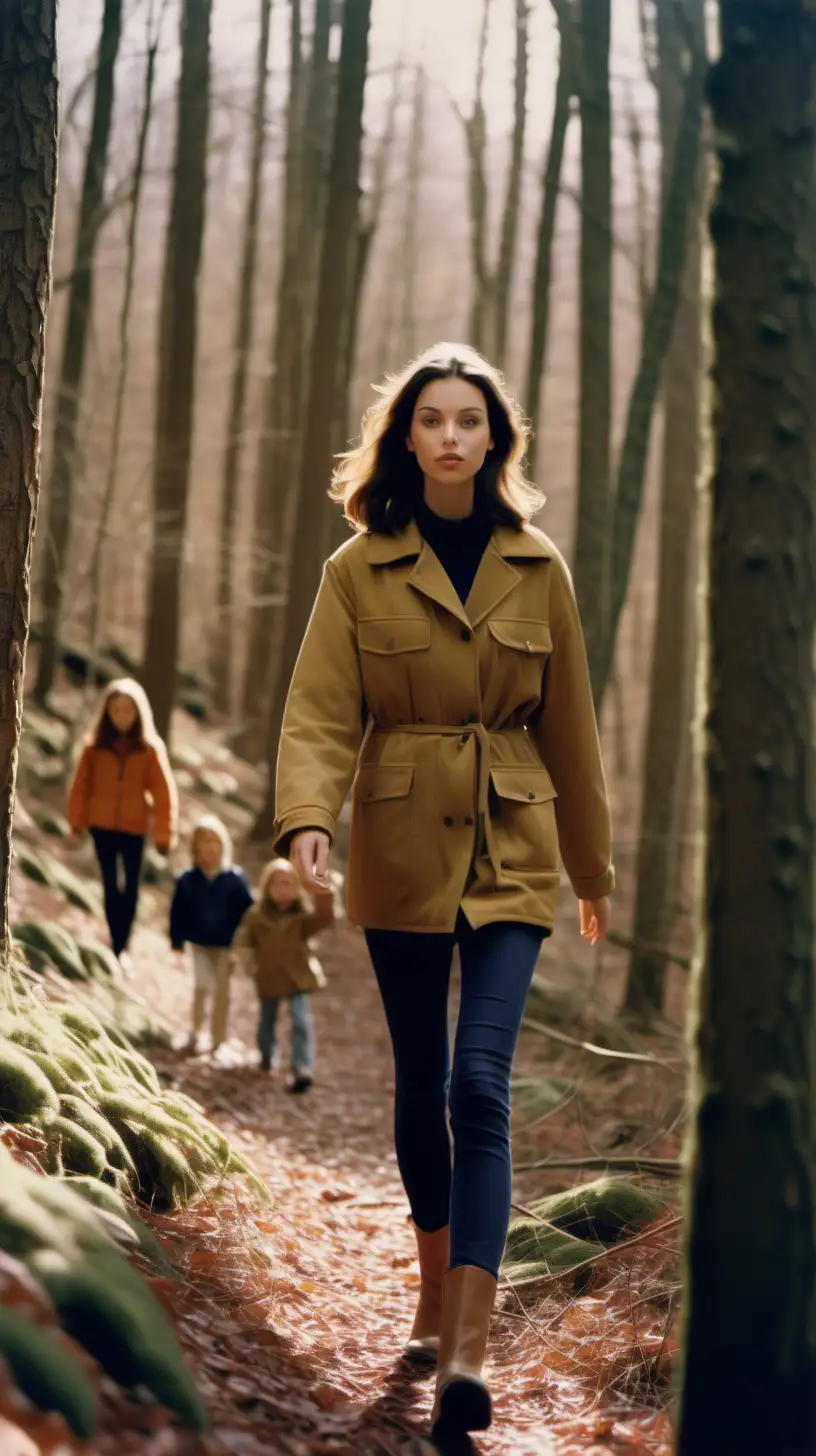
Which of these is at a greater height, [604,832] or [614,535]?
[614,535]

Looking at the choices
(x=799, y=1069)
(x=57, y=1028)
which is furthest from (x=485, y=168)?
(x=799, y=1069)

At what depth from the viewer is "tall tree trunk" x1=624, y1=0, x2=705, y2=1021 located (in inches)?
461

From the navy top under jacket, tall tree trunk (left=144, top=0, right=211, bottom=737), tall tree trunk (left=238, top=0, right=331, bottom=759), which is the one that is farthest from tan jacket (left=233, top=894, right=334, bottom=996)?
tall tree trunk (left=238, top=0, right=331, bottom=759)

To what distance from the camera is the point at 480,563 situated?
3869 mm

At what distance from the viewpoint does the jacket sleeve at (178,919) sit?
9.11 meters

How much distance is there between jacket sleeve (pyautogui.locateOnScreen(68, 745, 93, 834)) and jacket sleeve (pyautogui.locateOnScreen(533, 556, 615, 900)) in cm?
627

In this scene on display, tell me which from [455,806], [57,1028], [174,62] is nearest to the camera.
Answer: [455,806]

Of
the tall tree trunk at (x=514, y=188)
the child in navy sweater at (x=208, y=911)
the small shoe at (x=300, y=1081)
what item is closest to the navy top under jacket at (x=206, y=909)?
the child in navy sweater at (x=208, y=911)

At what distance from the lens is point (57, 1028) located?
16.2ft

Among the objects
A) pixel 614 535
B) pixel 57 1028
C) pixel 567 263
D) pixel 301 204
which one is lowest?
pixel 57 1028

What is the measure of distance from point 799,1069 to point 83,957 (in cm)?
674

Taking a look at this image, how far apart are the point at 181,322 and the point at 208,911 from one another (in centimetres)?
819

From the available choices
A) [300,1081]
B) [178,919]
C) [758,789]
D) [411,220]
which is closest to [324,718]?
[758,789]

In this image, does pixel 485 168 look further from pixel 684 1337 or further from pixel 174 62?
pixel 684 1337
